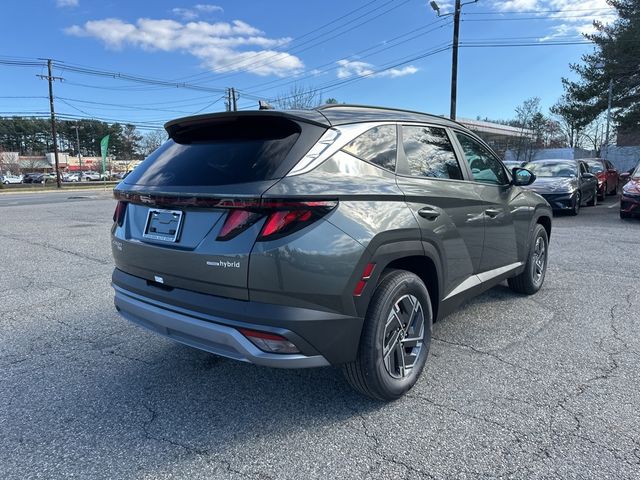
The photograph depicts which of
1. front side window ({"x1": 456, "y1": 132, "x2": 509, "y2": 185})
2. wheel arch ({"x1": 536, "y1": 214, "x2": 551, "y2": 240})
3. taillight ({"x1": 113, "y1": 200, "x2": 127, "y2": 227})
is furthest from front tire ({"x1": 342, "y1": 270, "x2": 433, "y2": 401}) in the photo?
wheel arch ({"x1": 536, "y1": 214, "x2": 551, "y2": 240})

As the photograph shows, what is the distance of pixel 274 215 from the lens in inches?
89.3

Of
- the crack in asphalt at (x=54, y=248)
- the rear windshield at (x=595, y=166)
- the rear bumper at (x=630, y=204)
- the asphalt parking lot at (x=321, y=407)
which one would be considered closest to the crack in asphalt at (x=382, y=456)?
the asphalt parking lot at (x=321, y=407)

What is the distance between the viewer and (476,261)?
3723 millimetres

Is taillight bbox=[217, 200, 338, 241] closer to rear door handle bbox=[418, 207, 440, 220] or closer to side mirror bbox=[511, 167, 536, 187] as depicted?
rear door handle bbox=[418, 207, 440, 220]

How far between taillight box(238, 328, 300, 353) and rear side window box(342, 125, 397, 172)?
115cm

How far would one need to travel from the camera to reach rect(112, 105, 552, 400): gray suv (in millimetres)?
2295

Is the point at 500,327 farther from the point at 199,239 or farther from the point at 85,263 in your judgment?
the point at 85,263

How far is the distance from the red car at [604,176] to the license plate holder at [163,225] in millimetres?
18309

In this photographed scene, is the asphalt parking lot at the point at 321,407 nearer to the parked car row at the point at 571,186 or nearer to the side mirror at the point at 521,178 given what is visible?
the side mirror at the point at 521,178

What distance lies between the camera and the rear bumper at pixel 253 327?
2.30 metres

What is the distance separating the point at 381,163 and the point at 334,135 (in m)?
0.40

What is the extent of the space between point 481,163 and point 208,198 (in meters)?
2.74

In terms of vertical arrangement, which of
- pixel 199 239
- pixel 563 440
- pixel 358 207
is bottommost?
pixel 563 440

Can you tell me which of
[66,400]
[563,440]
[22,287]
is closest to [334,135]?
[563,440]
